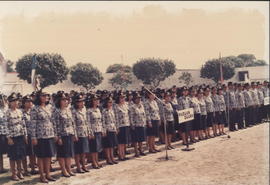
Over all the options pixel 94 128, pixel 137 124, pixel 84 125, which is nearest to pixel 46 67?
pixel 137 124

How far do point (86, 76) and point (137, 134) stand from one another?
5244 centimetres

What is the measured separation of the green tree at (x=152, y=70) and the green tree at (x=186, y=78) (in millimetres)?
4579

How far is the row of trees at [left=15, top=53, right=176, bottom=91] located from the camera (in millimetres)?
51344

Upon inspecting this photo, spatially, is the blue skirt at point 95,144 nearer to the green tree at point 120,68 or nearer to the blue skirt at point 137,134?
the blue skirt at point 137,134

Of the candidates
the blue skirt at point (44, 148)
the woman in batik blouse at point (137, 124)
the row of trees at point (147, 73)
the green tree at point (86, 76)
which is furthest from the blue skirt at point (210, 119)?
the green tree at point (86, 76)

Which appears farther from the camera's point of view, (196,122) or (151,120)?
(196,122)

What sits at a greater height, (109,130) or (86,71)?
(86,71)

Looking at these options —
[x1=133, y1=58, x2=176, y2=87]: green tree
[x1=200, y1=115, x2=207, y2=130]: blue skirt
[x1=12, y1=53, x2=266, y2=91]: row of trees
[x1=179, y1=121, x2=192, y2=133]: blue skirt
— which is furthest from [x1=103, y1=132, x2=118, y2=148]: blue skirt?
[x1=133, y1=58, x2=176, y2=87]: green tree

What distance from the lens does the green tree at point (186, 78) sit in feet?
232

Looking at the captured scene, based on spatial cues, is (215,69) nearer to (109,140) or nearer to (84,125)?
(109,140)

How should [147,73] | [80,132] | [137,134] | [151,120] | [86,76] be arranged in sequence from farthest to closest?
1. [147,73]
2. [86,76]
3. [151,120]
4. [137,134]
5. [80,132]

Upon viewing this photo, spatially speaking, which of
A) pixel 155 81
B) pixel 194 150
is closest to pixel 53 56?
pixel 155 81

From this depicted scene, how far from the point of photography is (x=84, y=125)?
9.27 m

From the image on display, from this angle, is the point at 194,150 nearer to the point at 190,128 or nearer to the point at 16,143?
the point at 190,128
